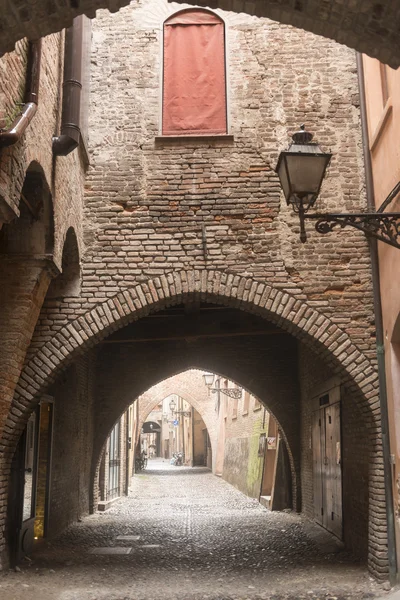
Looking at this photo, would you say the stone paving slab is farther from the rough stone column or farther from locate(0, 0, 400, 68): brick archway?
locate(0, 0, 400, 68): brick archway

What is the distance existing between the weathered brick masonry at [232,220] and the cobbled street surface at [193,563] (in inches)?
24.4

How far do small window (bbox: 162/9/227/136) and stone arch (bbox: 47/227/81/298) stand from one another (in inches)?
72.7

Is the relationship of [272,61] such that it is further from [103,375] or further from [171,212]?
[103,375]

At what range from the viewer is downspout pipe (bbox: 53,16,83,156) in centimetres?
662

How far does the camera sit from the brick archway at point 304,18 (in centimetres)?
348

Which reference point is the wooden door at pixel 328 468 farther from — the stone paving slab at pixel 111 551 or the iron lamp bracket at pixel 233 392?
the iron lamp bracket at pixel 233 392

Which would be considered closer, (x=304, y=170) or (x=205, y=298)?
(x=304, y=170)

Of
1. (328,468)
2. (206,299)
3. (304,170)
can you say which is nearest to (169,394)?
(328,468)

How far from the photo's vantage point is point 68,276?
309 inches

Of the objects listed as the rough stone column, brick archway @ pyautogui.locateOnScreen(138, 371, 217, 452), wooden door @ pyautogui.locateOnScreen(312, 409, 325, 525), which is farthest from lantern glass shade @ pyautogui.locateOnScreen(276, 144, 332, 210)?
brick archway @ pyautogui.locateOnScreen(138, 371, 217, 452)

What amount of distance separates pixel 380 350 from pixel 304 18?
441cm

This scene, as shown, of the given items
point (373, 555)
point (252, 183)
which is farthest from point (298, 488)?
point (252, 183)

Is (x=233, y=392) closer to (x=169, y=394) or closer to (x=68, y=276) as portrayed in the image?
(x=169, y=394)

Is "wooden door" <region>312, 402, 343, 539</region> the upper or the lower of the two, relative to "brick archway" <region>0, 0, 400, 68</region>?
lower
